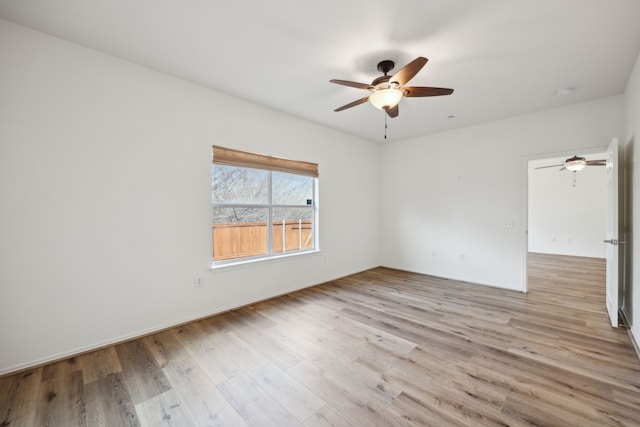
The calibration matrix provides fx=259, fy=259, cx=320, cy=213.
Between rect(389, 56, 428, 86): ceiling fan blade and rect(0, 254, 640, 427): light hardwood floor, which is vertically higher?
rect(389, 56, 428, 86): ceiling fan blade

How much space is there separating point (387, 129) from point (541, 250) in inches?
243

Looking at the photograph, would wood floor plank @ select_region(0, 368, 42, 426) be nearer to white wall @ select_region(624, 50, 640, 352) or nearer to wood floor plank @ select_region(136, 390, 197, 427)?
wood floor plank @ select_region(136, 390, 197, 427)

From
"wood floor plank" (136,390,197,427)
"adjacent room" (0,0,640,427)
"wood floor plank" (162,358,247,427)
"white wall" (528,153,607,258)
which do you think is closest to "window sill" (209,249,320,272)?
"adjacent room" (0,0,640,427)

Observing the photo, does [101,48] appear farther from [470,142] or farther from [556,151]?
[556,151]

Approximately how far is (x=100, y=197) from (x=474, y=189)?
16.9 feet

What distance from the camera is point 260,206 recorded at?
12.0 feet

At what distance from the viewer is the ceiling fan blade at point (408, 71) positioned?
196 centimetres

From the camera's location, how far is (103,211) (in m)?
2.42

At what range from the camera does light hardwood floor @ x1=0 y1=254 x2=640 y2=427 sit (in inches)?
64.2

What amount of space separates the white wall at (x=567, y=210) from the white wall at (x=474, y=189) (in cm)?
363

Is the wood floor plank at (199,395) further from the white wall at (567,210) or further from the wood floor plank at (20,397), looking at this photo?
the white wall at (567,210)

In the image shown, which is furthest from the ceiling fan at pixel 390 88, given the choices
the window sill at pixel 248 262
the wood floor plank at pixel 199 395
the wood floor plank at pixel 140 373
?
the wood floor plank at pixel 140 373

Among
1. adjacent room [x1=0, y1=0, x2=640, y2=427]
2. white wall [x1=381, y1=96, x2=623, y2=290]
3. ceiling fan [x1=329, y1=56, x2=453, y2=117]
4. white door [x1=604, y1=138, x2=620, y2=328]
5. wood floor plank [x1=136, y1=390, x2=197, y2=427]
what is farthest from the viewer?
white wall [x1=381, y1=96, x2=623, y2=290]

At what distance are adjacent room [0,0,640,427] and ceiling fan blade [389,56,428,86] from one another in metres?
0.02
